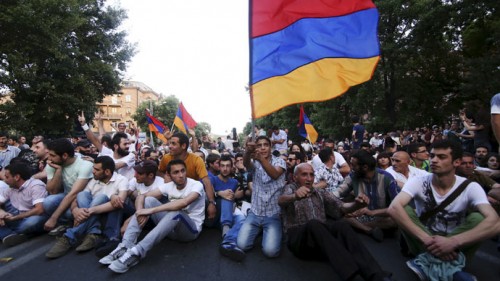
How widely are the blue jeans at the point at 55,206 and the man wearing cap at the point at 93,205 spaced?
1.06 feet

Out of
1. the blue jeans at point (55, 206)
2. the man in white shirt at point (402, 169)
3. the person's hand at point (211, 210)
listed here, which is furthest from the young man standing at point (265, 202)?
the blue jeans at point (55, 206)

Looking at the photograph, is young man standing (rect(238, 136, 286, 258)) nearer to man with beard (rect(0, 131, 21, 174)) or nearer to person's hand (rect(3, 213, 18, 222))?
person's hand (rect(3, 213, 18, 222))

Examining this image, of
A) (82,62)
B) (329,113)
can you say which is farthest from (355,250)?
(329,113)

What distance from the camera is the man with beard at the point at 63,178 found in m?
4.48

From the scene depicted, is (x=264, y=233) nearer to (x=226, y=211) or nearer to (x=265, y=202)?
(x=265, y=202)

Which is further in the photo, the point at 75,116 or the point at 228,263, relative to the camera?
the point at 75,116

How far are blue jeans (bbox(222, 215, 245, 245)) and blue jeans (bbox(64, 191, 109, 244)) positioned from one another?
170 centimetres

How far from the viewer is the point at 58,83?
15727mm

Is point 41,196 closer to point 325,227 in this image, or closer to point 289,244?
point 289,244

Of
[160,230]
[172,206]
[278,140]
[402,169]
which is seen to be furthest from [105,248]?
[278,140]

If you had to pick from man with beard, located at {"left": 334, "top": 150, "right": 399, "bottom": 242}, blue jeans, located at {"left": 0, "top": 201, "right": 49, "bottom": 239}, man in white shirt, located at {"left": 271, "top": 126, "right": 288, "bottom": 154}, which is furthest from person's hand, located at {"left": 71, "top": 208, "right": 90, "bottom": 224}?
man in white shirt, located at {"left": 271, "top": 126, "right": 288, "bottom": 154}

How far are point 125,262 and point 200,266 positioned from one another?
2.77ft

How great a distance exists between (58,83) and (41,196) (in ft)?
43.1

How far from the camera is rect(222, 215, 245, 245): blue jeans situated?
419 centimetres
